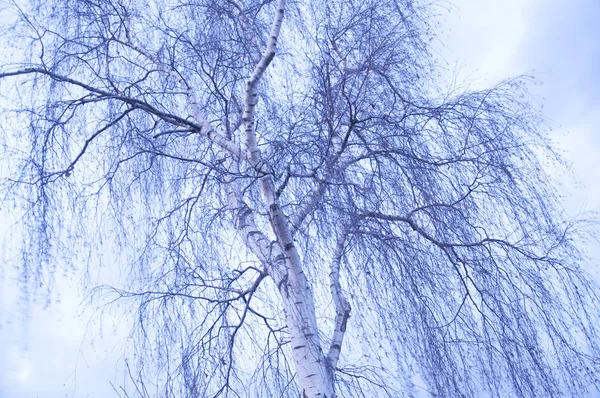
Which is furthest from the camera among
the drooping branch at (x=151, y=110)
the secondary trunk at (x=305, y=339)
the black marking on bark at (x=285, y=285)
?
the drooping branch at (x=151, y=110)

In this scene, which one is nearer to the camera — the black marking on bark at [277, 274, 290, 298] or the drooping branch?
the black marking on bark at [277, 274, 290, 298]

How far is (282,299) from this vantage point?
13.7ft

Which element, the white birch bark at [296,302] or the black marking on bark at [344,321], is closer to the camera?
the white birch bark at [296,302]

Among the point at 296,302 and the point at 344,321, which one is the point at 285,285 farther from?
the point at 344,321

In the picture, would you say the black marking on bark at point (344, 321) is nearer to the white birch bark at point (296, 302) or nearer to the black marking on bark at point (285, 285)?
the white birch bark at point (296, 302)

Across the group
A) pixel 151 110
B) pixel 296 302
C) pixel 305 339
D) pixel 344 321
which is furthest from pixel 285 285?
pixel 151 110

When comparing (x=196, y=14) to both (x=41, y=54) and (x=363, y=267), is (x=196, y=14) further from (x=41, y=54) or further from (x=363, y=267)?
(x=363, y=267)

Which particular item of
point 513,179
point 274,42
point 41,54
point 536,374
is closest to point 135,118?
point 41,54

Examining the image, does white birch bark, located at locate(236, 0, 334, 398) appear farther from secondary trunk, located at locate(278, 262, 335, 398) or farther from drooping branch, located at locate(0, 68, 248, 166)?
drooping branch, located at locate(0, 68, 248, 166)

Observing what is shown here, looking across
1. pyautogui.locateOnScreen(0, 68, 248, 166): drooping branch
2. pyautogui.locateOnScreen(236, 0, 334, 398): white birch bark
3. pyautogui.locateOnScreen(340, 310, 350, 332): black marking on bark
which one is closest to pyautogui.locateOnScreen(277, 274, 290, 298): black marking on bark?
pyautogui.locateOnScreen(236, 0, 334, 398): white birch bark

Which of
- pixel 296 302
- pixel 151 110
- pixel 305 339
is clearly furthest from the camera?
pixel 151 110

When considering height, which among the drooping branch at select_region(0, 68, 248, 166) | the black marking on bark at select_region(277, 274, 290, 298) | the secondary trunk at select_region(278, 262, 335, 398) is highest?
the drooping branch at select_region(0, 68, 248, 166)

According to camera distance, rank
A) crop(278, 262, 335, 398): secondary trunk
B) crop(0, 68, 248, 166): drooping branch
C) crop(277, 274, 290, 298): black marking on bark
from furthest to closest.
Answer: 1. crop(0, 68, 248, 166): drooping branch
2. crop(277, 274, 290, 298): black marking on bark
3. crop(278, 262, 335, 398): secondary trunk

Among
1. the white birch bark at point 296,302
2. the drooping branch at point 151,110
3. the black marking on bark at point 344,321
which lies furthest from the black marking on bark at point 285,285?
the drooping branch at point 151,110
